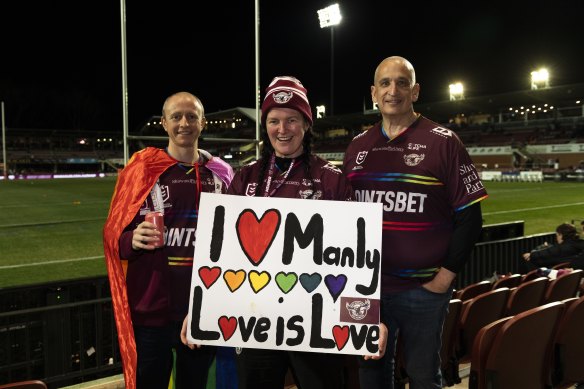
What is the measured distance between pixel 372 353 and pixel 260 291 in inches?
19.8

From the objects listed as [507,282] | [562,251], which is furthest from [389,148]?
[562,251]

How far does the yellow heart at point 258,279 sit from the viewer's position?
201cm

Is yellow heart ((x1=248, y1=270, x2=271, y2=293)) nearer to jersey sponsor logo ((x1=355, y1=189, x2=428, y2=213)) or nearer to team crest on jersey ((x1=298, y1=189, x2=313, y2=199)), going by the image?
team crest on jersey ((x1=298, y1=189, x2=313, y2=199))

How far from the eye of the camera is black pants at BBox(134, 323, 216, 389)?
8.02 feet

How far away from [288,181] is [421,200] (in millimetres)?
613

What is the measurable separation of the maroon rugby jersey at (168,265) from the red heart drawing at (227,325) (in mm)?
517

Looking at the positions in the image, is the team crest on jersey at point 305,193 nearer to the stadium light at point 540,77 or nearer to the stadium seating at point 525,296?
the stadium seating at point 525,296

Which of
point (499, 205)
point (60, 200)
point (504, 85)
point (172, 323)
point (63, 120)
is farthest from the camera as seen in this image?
point (63, 120)

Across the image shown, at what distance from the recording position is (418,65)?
2697 inches

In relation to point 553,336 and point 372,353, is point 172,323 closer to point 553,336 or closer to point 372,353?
point 372,353

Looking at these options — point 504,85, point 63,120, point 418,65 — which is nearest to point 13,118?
point 63,120

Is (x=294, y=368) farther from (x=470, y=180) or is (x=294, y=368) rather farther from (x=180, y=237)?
(x=470, y=180)

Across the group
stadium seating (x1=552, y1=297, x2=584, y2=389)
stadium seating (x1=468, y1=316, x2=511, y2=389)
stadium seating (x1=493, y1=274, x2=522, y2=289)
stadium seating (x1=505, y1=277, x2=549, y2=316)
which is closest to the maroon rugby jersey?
stadium seating (x1=468, y1=316, x2=511, y2=389)

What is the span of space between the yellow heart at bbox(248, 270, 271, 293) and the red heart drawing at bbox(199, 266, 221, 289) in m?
0.13
